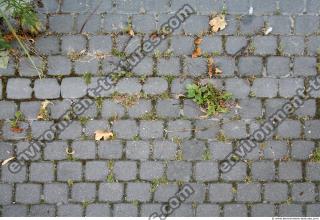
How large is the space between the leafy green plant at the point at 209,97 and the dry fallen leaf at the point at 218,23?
579 mm

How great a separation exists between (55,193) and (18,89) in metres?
1.10

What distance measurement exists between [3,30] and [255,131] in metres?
2.72

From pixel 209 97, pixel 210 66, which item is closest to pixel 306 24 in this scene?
pixel 210 66

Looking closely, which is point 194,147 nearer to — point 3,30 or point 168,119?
point 168,119

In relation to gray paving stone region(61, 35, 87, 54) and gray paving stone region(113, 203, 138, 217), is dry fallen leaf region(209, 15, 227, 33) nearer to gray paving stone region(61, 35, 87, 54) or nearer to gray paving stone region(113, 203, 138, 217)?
gray paving stone region(61, 35, 87, 54)

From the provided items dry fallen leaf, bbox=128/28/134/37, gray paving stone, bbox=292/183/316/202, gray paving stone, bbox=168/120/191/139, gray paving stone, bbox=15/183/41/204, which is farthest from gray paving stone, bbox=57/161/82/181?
gray paving stone, bbox=292/183/316/202

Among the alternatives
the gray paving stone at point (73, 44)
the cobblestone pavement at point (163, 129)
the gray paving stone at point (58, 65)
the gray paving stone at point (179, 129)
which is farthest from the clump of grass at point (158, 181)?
the gray paving stone at point (73, 44)

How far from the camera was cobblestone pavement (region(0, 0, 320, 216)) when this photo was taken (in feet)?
15.3

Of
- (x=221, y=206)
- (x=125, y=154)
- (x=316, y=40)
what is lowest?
(x=221, y=206)

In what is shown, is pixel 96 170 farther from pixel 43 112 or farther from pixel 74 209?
pixel 43 112

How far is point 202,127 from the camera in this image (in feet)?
15.4

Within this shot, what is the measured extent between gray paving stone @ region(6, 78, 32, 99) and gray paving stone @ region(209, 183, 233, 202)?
2.05 m

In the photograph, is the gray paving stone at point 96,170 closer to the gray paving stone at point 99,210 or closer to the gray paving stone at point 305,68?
the gray paving stone at point 99,210

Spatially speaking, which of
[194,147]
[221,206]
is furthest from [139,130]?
[221,206]
